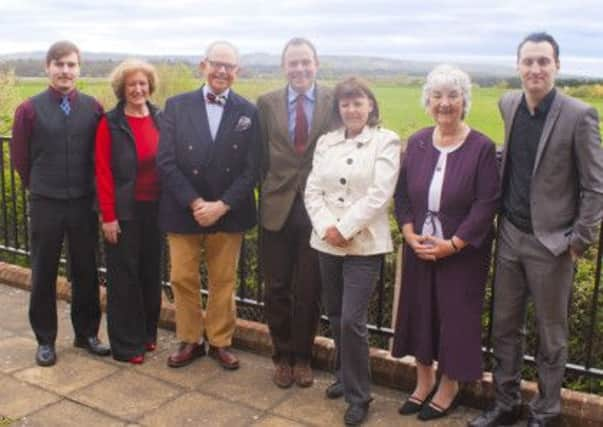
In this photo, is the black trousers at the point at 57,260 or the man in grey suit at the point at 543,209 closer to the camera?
the man in grey suit at the point at 543,209

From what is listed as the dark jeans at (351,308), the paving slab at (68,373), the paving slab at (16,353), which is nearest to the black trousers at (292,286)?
the dark jeans at (351,308)

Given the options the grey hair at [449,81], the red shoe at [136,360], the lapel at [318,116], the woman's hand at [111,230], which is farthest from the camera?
the red shoe at [136,360]

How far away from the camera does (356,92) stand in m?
3.60

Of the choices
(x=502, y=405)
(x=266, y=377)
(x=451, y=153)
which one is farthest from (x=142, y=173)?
A: (x=502, y=405)

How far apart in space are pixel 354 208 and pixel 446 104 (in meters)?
0.68

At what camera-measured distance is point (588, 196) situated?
10.3 feet

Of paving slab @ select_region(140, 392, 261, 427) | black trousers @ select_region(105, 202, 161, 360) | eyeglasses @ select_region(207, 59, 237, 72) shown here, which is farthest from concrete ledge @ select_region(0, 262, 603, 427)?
eyeglasses @ select_region(207, 59, 237, 72)

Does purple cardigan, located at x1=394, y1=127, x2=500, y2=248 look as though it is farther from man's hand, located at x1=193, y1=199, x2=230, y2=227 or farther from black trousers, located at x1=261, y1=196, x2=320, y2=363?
man's hand, located at x1=193, y1=199, x2=230, y2=227

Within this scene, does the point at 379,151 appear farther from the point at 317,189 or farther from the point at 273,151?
the point at 273,151

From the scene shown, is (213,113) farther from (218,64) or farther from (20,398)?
(20,398)

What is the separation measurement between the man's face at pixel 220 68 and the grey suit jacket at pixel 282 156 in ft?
0.77

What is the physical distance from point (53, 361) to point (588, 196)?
10.8 feet

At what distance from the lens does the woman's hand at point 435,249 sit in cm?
348

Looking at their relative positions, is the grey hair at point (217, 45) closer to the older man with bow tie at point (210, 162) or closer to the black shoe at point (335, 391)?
the older man with bow tie at point (210, 162)
